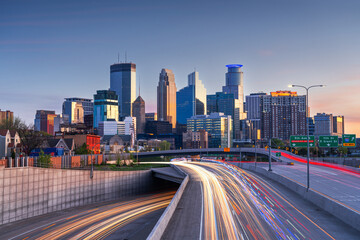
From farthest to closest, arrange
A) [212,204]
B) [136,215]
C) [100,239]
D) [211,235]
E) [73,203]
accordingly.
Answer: [73,203], [136,215], [212,204], [100,239], [211,235]

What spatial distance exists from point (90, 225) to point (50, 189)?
40.8 feet

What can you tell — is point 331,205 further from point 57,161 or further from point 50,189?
point 57,161

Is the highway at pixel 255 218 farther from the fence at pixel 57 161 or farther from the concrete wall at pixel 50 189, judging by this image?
the fence at pixel 57 161

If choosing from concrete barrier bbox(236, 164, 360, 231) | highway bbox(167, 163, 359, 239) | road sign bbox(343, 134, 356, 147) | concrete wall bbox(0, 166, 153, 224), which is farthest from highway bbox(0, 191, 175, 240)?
road sign bbox(343, 134, 356, 147)

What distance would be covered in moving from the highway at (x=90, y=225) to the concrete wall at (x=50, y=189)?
170 centimetres

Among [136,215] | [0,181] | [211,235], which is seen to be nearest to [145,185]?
[136,215]

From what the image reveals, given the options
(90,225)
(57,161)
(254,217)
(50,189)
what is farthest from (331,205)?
(57,161)

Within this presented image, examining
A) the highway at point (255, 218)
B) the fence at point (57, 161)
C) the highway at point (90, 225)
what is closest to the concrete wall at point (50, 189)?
the highway at point (90, 225)

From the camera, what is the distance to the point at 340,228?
1110 inches

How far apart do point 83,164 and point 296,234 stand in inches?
2547

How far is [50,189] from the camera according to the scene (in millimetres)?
51375

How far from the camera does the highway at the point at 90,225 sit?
37.7m

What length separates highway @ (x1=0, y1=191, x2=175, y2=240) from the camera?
37656mm

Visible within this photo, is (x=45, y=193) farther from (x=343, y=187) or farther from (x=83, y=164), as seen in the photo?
(x=343, y=187)
